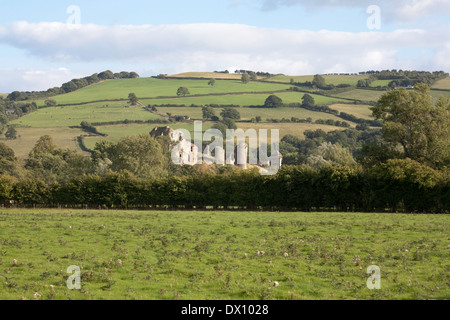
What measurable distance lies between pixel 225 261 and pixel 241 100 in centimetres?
16741

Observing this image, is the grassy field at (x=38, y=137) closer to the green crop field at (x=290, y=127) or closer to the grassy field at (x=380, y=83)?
the green crop field at (x=290, y=127)

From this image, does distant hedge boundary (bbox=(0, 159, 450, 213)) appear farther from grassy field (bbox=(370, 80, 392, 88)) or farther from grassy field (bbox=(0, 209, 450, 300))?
grassy field (bbox=(370, 80, 392, 88))

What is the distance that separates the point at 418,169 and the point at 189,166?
64.0m

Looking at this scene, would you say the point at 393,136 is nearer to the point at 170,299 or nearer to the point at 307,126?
the point at 170,299

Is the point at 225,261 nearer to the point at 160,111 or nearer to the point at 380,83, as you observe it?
the point at 160,111

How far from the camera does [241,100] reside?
18400 centimetres

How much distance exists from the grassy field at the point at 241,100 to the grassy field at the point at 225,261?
153193 mm

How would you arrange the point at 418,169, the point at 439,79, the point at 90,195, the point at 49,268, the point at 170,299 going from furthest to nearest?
the point at 439,79 → the point at 90,195 → the point at 418,169 → the point at 49,268 → the point at 170,299

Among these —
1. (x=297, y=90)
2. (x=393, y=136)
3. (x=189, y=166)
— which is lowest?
(x=189, y=166)

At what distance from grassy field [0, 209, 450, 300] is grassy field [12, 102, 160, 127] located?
136m

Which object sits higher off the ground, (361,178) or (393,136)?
(393,136)

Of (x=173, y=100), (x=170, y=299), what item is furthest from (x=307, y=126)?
(x=170, y=299)

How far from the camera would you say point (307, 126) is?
157 m

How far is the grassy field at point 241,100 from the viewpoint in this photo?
17988cm
